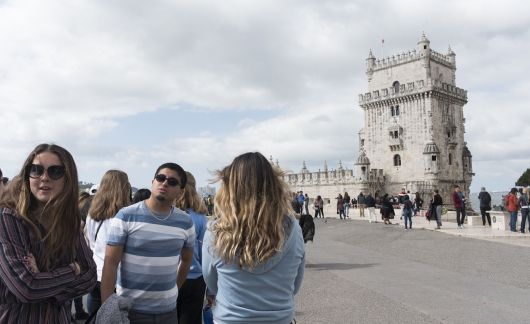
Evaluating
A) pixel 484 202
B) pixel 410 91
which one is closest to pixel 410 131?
pixel 410 91

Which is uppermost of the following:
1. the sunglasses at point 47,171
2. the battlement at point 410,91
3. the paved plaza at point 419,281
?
the battlement at point 410,91

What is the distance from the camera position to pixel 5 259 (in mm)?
2678

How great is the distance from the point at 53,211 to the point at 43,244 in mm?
212

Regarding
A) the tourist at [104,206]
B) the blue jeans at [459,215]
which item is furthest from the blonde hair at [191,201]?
the blue jeans at [459,215]

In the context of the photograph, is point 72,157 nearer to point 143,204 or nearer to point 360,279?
point 143,204

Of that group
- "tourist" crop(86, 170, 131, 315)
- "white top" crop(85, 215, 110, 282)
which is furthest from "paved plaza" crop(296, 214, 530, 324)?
"white top" crop(85, 215, 110, 282)

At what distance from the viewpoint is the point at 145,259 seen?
12.6ft

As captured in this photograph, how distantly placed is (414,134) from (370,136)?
4.77 m

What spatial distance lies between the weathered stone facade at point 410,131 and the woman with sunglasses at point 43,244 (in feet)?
132

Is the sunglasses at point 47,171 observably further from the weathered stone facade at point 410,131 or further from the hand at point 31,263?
the weathered stone facade at point 410,131

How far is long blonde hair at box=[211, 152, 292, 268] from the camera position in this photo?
2.96m

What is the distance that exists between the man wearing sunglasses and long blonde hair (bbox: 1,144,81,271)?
2.57ft

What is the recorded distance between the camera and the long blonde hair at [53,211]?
9.36 feet

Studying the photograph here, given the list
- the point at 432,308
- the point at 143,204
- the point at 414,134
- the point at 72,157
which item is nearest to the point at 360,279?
the point at 432,308
